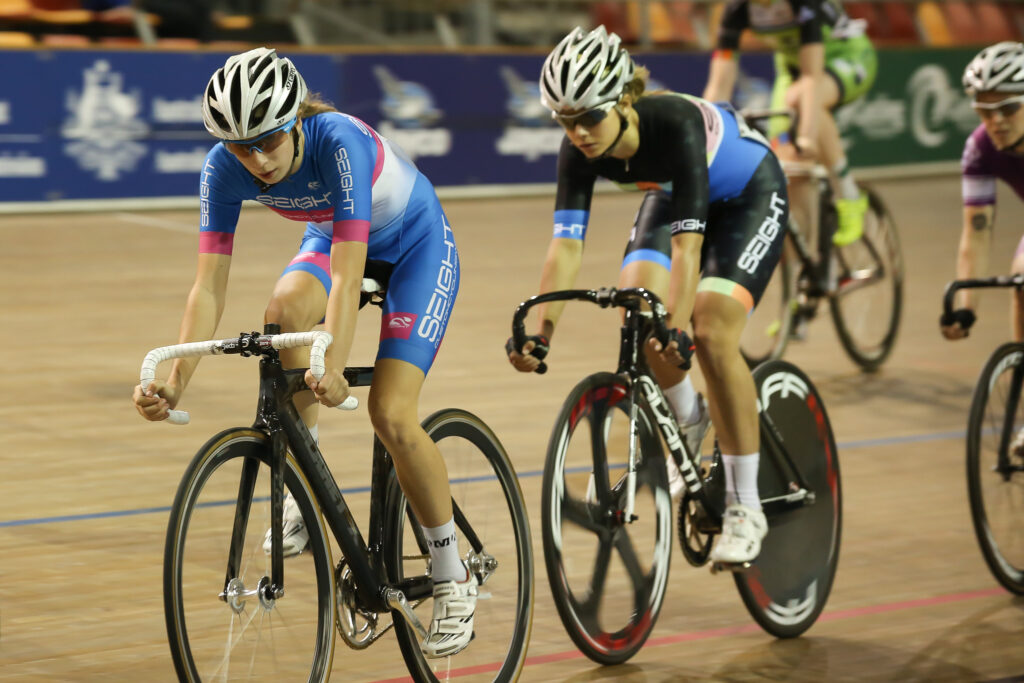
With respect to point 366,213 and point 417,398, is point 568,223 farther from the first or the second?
point 366,213

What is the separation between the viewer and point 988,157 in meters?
4.66

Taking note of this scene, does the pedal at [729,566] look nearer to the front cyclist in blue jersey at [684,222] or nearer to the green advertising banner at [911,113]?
the front cyclist in blue jersey at [684,222]

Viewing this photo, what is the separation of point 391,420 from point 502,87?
10.2 m

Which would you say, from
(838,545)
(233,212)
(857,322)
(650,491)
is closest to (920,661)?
(838,545)

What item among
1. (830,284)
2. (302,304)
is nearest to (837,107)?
(830,284)

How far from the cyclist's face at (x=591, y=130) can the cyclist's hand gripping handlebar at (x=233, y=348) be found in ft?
3.85

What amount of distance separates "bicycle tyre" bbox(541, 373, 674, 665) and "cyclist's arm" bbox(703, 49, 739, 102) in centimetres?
304

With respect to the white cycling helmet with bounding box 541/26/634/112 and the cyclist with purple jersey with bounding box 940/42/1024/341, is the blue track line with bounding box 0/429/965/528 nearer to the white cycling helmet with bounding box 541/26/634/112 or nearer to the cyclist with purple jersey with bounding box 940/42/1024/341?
the cyclist with purple jersey with bounding box 940/42/1024/341

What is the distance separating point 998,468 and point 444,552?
1.99m

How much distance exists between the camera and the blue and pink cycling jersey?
10.3 feet

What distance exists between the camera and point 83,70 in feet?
36.4

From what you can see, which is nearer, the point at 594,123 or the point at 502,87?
the point at 594,123

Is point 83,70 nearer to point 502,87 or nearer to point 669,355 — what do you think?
point 502,87

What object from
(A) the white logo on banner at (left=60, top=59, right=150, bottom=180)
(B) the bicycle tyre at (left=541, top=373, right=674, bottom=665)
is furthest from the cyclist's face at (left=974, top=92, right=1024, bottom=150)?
(A) the white logo on banner at (left=60, top=59, right=150, bottom=180)
